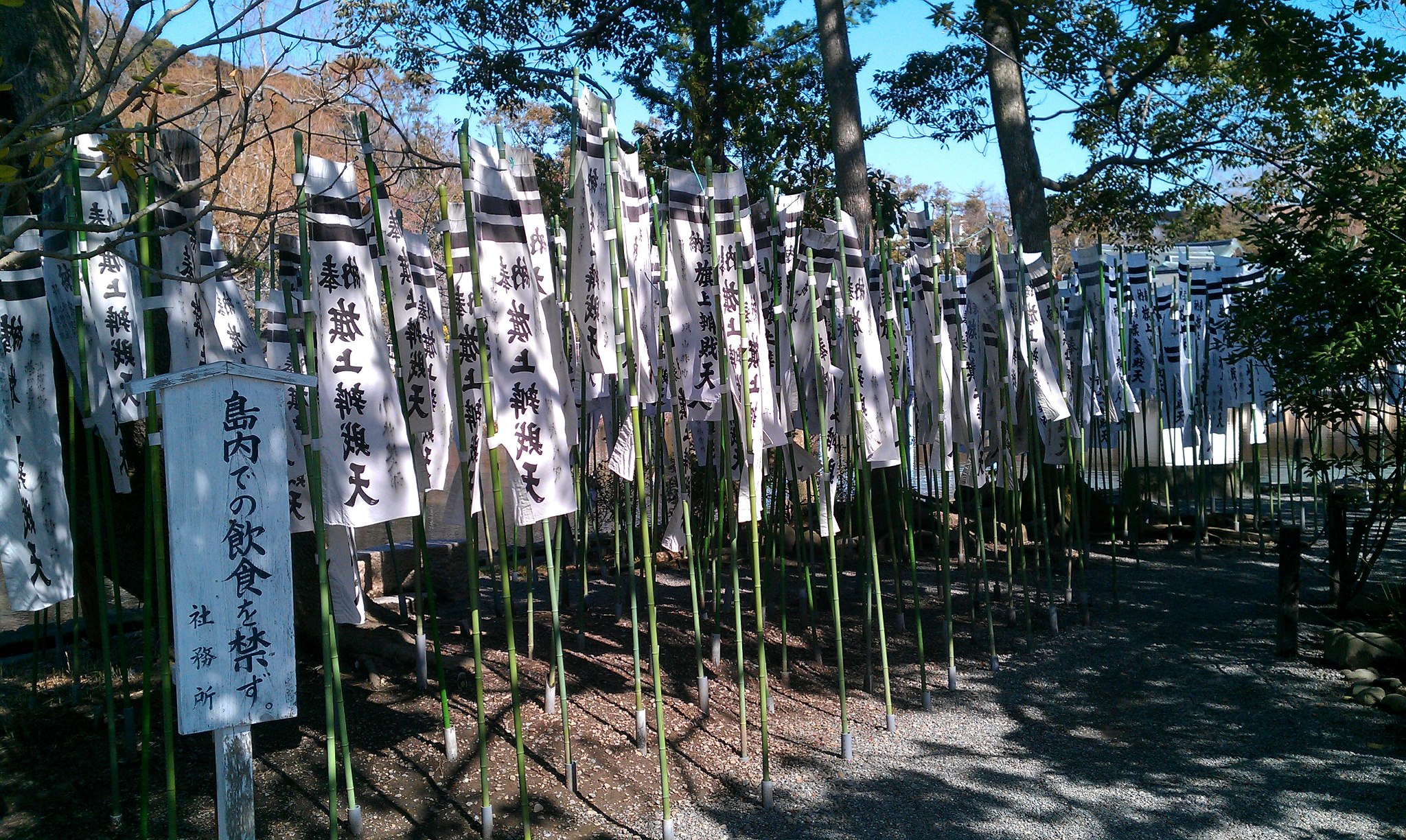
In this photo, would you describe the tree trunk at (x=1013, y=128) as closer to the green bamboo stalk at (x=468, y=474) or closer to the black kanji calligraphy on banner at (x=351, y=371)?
the green bamboo stalk at (x=468, y=474)

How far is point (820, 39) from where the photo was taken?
9.23 metres

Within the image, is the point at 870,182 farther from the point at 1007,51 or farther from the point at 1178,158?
the point at 1178,158

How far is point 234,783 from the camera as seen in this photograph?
9.89ft

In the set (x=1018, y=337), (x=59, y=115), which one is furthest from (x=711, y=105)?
(x=59, y=115)

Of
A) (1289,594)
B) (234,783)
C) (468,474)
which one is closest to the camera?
(234,783)

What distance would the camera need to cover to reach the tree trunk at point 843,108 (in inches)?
351

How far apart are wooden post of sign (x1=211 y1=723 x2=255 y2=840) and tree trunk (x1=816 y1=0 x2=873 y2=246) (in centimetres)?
706

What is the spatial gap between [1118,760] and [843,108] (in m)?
6.10

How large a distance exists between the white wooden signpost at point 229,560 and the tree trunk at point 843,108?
21.8 feet

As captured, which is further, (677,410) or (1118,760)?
(677,410)

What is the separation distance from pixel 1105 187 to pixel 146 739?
1399 centimetres

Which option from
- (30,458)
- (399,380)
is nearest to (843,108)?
(399,380)

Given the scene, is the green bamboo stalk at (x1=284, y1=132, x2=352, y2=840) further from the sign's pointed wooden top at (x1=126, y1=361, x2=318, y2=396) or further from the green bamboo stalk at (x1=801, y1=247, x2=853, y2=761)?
the green bamboo stalk at (x1=801, y1=247, x2=853, y2=761)

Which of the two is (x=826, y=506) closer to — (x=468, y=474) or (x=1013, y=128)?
(x=468, y=474)
